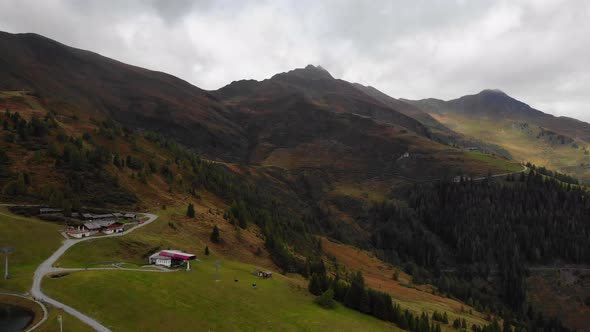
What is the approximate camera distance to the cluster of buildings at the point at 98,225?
2557 inches

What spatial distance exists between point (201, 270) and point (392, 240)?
119m

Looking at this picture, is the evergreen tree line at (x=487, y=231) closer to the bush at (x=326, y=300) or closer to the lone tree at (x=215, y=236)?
the lone tree at (x=215, y=236)

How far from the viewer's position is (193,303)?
47.6 meters

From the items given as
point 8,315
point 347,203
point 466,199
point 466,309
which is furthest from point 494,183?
point 8,315

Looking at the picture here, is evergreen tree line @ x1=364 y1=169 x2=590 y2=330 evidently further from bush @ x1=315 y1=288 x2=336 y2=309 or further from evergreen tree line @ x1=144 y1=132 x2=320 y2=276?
bush @ x1=315 y1=288 x2=336 y2=309

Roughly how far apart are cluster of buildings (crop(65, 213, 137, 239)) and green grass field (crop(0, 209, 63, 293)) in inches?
100

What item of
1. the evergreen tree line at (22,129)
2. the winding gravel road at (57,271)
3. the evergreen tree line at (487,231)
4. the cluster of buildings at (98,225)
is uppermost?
the evergreen tree line at (22,129)

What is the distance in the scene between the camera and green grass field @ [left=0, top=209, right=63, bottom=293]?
48094 mm

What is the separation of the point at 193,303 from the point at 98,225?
101 ft

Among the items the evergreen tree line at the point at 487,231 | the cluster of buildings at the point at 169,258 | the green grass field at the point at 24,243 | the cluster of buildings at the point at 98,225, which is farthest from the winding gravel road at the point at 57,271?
the evergreen tree line at the point at 487,231

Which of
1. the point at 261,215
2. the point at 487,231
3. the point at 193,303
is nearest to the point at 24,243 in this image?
the point at 193,303

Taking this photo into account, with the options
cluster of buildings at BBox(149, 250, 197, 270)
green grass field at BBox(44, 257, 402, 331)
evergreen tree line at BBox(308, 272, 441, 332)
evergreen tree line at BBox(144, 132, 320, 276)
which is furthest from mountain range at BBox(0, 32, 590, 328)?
green grass field at BBox(44, 257, 402, 331)

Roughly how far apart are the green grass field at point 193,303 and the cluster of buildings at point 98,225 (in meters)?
16.7

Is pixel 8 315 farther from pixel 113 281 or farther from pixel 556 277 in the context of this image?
pixel 556 277
